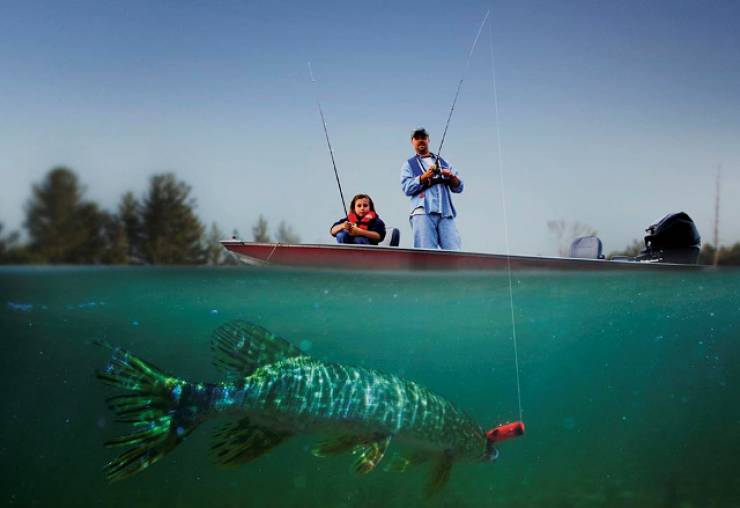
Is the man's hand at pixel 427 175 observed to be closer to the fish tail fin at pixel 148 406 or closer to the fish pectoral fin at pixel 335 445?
the fish pectoral fin at pixel 335 445

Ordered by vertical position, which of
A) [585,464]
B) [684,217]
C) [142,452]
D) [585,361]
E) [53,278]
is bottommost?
[585,464]

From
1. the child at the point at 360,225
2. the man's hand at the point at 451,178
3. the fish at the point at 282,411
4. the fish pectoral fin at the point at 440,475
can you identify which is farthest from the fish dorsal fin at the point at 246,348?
the man's hand at the point at 451,178

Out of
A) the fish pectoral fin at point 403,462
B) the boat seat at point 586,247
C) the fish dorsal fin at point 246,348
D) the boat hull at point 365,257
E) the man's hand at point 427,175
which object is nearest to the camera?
the fish pectoral fin at point 403,462

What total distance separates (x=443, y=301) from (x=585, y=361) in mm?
13222

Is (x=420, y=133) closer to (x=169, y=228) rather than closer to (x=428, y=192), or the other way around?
(x=428, y=192)

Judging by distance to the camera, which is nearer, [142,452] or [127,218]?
[142,452]

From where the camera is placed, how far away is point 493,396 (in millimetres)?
34812

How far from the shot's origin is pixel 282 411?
18.1 feet

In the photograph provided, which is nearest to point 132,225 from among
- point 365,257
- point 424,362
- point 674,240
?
point 365,257

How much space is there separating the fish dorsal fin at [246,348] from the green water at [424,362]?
2.16 meters

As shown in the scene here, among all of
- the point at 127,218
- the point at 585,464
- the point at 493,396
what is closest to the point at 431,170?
the point at 127,218

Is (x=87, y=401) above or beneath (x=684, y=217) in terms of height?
beneath

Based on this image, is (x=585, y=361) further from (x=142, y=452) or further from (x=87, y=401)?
(x=87, y=401)

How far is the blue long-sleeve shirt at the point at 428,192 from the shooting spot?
21.0ft
